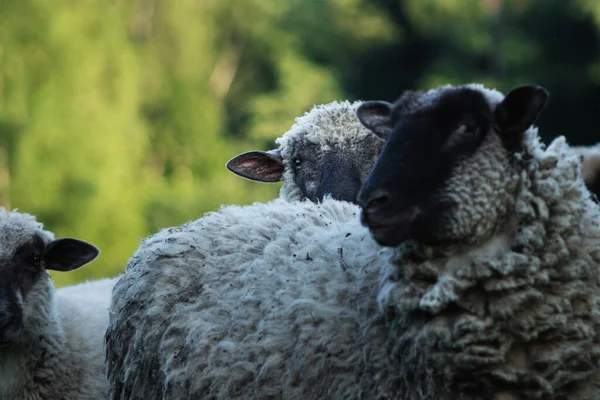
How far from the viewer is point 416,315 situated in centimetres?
288

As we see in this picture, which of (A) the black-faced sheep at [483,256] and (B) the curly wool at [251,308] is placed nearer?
(A) the black-faced sheep at [483,256]

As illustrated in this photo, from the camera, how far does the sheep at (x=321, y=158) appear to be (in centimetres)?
496

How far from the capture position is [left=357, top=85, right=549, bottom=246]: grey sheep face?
278 cm

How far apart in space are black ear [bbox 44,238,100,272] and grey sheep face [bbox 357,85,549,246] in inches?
119

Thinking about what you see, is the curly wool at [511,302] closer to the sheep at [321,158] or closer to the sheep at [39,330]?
the sheep at [321,158]

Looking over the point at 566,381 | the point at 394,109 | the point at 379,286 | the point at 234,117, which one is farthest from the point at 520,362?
the point at 234,117

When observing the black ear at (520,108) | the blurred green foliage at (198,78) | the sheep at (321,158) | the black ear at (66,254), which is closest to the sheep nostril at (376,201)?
the black ear at (520,108)

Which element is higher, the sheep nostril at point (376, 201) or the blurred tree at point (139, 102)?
the blurred tree at point (139, 102)

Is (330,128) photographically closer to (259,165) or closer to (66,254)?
(259,165)

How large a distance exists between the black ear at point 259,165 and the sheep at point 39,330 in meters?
1.04

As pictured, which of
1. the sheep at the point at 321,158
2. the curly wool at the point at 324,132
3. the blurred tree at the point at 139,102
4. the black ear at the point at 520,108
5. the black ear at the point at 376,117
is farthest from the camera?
the blurred tree at the point at 139,102

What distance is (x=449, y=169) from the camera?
A: 282 cm

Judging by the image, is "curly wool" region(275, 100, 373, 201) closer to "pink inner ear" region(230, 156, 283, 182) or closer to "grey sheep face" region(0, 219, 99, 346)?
"pink inner ear" region(230, 156, 283, 182)

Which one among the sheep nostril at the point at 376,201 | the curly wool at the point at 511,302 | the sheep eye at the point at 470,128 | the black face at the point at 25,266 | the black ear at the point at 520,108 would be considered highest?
the black face at the point at 25,266
